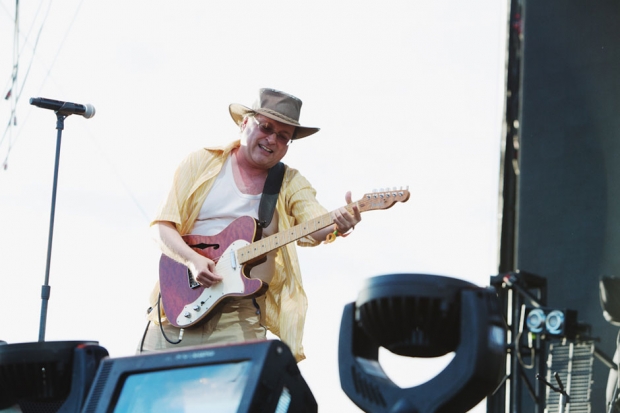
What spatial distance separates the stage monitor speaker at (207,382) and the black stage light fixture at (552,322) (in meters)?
3.26

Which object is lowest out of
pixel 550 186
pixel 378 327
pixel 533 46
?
pixel 550 186

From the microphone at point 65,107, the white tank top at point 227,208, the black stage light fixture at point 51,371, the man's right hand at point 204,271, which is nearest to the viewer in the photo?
the black stage light fixture at point 51,371

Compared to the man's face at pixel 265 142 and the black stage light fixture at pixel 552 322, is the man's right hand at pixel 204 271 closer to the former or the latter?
the man's face at pixel 265 142

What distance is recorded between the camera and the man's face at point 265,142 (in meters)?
3.14

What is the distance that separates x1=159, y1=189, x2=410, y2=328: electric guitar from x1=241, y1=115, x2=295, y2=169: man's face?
8.2 inches

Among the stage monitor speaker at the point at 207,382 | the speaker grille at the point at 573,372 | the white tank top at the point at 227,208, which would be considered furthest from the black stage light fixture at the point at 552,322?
the stage monitor speaker at the point at 207,382

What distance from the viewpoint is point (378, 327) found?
53.6 inches

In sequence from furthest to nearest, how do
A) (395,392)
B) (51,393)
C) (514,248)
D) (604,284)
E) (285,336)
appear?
(514,248) → (604,284) → (285,336) → (51,393) → (395,392)

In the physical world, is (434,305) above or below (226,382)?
above

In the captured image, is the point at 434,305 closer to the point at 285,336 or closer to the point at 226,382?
the point at 226,382

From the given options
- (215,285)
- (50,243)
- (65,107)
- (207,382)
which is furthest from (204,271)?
(207,382)

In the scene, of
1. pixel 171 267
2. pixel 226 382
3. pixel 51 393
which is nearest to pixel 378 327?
pixel 226 382

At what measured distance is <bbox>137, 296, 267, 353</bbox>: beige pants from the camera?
3045 mm

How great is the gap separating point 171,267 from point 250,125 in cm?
55
